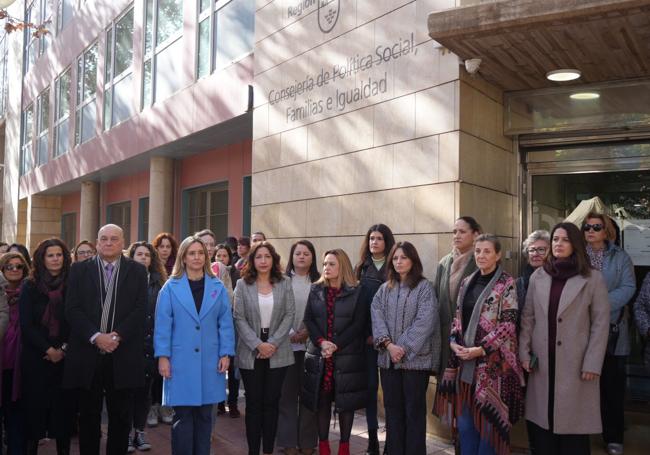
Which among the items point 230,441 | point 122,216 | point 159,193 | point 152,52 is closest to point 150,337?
point 230,441

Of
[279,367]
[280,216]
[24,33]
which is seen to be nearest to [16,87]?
[24,33]

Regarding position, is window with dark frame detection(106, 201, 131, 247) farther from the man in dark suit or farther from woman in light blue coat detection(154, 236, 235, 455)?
woman in light blue coat detection(154, 236, 235, 455)

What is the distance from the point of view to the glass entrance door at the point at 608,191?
6.22 meters

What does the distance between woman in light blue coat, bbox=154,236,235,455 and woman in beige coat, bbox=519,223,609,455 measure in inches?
Result: 89.8

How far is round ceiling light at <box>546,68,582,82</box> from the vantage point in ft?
19.2

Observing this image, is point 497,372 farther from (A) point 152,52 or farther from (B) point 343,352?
(A) point 152,52

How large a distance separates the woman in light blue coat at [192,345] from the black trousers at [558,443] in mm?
2361

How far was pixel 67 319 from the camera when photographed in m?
4.80

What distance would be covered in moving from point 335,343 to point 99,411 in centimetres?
194

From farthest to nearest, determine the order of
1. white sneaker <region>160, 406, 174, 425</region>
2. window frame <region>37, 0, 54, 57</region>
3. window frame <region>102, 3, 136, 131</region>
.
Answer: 1. window frame <region>37, 0, 54, 57</region>
2. window frame <region>102, 3, 136, 131</region>
3. white sneaker <region>160, 406, 174, 425</region>

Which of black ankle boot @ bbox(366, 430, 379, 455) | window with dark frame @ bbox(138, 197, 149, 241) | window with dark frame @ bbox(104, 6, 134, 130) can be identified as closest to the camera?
black ankle boot @ bbox(366, 430, 379, 455)

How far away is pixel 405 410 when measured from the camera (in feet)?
16.0

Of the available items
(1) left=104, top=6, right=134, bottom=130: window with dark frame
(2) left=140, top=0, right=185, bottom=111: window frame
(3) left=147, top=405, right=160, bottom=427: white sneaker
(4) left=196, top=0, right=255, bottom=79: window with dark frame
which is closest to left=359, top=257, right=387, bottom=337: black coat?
(3) left=147, top=405, right=160, bottom=427: white sneaker

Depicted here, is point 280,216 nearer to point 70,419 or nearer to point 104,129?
point 70,419
